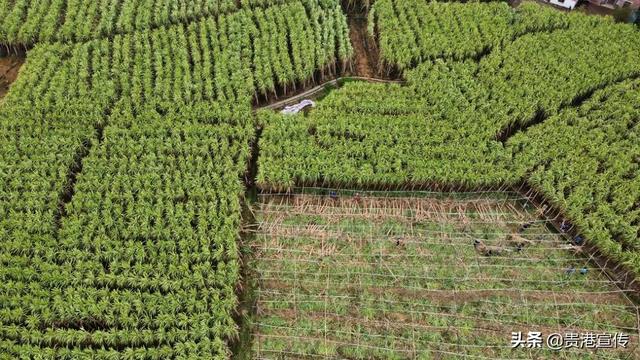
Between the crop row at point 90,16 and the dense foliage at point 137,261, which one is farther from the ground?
the crop row at point 90,16

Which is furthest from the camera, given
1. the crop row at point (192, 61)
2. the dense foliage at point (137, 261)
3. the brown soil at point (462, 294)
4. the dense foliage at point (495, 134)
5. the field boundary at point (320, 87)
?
the field boundary at point (320, 87)

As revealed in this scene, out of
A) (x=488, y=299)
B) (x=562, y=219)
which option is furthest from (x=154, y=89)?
(x=562, y=219)

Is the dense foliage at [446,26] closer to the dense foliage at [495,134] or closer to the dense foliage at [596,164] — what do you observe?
the dense foliage at [495,134]

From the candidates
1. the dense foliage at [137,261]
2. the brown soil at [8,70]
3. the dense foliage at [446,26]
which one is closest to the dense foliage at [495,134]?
the dense foliage at [446,26]

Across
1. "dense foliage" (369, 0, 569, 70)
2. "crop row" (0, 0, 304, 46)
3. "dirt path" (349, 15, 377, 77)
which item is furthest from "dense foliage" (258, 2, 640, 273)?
"crop row" (0, 0, 304, 46)

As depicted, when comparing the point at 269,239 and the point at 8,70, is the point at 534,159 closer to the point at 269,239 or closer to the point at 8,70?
the point at 269,239
